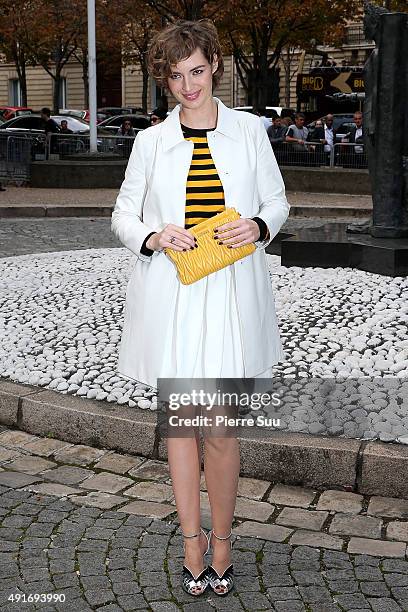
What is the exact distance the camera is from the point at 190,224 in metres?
3.41

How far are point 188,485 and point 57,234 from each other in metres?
10.4

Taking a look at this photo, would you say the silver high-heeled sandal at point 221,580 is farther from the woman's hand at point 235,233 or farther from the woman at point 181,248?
the woman's hand at point 235,233

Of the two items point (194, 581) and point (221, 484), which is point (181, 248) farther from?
point (194, 581)

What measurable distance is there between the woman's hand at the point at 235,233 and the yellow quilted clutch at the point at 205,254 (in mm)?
13

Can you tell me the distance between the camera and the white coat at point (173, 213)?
339cm

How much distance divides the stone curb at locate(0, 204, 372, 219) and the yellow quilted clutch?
12.7 m

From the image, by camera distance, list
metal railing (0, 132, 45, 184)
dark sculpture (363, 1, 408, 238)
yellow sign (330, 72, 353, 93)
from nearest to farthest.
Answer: dark sculpture (363, 1, 408, 238) → metal railing (0, 132, 45, 184) → yellow sign (330, 72, 353, 93)

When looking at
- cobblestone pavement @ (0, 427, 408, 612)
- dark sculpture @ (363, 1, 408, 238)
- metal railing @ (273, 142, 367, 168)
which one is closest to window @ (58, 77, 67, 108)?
metal railing @ (273, 142, 367, 168)

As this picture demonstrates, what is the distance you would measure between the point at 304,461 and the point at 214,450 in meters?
1.23

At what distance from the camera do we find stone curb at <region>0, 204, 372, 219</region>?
15945mm

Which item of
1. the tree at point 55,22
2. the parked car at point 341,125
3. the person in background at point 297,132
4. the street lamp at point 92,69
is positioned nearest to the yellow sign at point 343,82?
the parked car at point 341,125

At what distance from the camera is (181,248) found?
3.24 metres

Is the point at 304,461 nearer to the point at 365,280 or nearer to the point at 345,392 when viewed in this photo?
the point at 345,392

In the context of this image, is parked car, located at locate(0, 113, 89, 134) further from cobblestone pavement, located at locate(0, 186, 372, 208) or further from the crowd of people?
cobblestone pavement, located at locate(0, 186, 372, 208)
